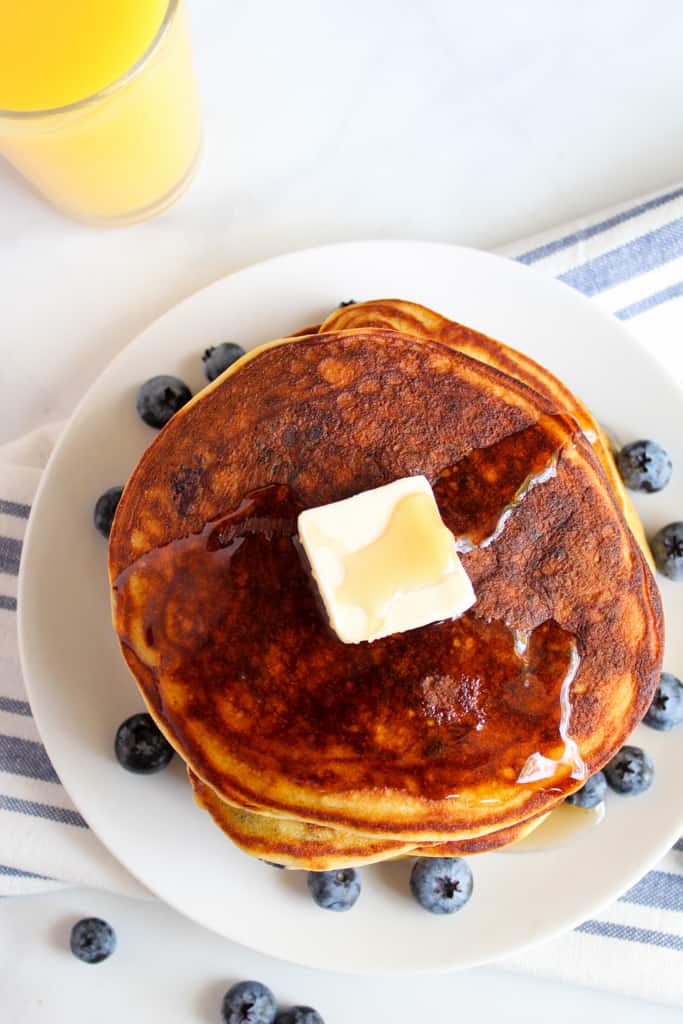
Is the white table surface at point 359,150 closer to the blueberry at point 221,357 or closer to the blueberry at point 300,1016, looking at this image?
the blueberry at point 221,357

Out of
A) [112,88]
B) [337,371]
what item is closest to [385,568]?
[337,371]

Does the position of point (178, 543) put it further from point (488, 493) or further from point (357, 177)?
point (357, 177)

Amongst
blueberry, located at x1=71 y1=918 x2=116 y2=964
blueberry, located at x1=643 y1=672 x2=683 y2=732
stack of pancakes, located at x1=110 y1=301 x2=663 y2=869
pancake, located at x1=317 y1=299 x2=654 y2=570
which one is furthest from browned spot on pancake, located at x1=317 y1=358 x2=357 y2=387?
blueberry, located at x1=71 y1=918 x2=116 y2=964

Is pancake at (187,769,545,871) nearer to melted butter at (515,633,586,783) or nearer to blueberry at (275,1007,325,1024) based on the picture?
melted butter at (515,633,586,783)

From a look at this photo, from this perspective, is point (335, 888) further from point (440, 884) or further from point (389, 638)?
point (389, 638)

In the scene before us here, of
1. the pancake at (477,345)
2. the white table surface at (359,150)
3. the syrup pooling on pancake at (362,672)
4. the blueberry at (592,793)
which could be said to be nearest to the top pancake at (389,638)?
the syrup pooling on pancake at (362,672)
